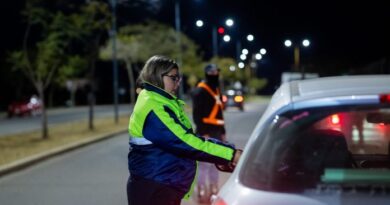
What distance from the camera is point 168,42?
51.7 m

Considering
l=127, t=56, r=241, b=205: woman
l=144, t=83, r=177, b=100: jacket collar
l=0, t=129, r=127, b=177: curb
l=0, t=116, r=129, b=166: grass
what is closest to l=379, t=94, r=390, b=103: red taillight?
l=127, t=56, r=241, b=205: woman

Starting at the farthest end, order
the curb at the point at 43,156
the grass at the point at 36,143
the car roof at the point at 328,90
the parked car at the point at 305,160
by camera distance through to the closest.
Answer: the grass at the point at 36,143, the curb at the point at 43,156, the car roof at the point at 328,90, the parked car at the point at 305,160

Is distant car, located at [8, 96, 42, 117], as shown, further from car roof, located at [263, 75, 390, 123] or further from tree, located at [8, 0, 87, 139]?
car roof, located at [263, 75, 390, 123]

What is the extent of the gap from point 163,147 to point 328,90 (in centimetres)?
112

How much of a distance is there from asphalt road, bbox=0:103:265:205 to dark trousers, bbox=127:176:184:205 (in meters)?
4.65

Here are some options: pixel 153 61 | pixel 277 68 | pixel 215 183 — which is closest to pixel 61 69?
pixel 215 183

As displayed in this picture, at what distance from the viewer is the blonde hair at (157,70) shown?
4305 mm

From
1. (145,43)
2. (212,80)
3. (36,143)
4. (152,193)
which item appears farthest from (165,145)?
(145,43)

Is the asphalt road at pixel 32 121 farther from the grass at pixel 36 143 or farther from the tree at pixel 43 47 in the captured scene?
the tree at pixel 43 47

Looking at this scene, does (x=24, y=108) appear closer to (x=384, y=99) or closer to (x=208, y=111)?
(x=208, y=111)

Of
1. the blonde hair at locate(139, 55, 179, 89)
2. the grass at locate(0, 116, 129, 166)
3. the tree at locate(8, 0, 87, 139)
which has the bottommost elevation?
the grass at locate(0, 116, 129, 166)

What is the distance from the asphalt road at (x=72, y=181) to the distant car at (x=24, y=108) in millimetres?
32752

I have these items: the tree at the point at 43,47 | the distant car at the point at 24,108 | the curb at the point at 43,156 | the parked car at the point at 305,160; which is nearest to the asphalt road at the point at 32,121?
the distant car at the point at 24,108

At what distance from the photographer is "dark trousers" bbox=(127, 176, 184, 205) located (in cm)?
424
